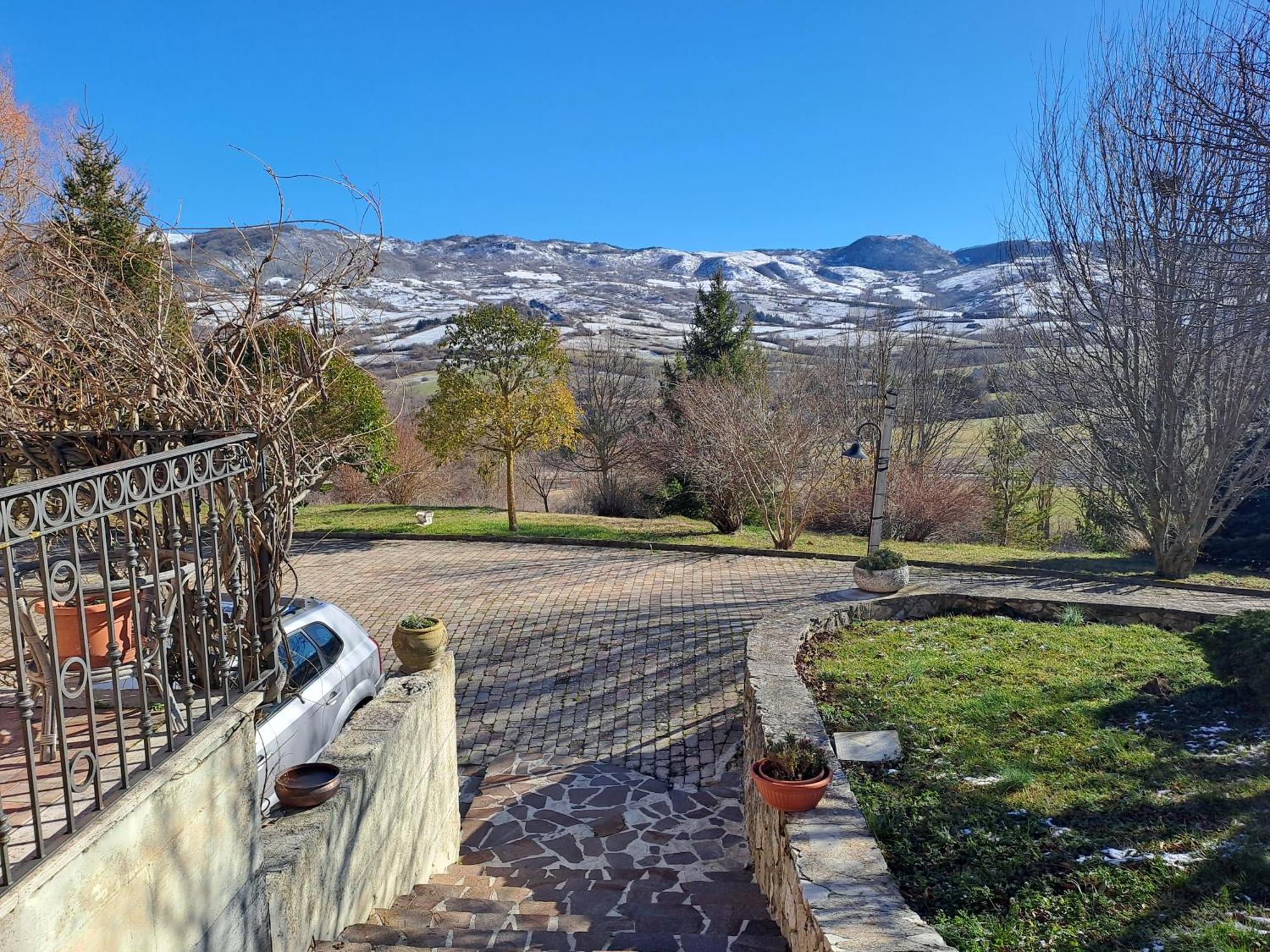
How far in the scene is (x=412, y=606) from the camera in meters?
11.1

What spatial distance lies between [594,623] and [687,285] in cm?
12261

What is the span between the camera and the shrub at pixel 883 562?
873 cm

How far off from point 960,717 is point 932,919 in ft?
7.67

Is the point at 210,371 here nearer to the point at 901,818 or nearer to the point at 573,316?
the point at 901,818

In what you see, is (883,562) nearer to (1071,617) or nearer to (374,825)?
(1071,617)

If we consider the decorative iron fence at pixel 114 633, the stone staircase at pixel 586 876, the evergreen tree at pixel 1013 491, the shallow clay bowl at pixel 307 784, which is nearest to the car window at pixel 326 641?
the decorative iron fence at pixel 114 633

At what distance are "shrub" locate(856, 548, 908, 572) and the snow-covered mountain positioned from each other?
917cm

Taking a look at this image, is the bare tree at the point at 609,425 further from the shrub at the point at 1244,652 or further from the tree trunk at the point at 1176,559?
the shrub at the point at 1244,652

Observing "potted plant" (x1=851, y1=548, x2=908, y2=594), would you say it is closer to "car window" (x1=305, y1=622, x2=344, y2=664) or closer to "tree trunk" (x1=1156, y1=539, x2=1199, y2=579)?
"car window" (x1=305, y1=622, x2=344, y2=664)

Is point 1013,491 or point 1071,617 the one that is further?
point 1013,491

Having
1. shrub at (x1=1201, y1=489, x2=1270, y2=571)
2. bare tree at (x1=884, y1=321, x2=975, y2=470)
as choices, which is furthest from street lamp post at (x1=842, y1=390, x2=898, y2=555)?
bare tree at (x1=884, y1=321, x2=975, y2=470)

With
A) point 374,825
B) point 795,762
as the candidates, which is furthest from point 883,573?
point 374,825

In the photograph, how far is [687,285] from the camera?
12825 cm

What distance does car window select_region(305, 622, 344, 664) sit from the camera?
5750 mm
